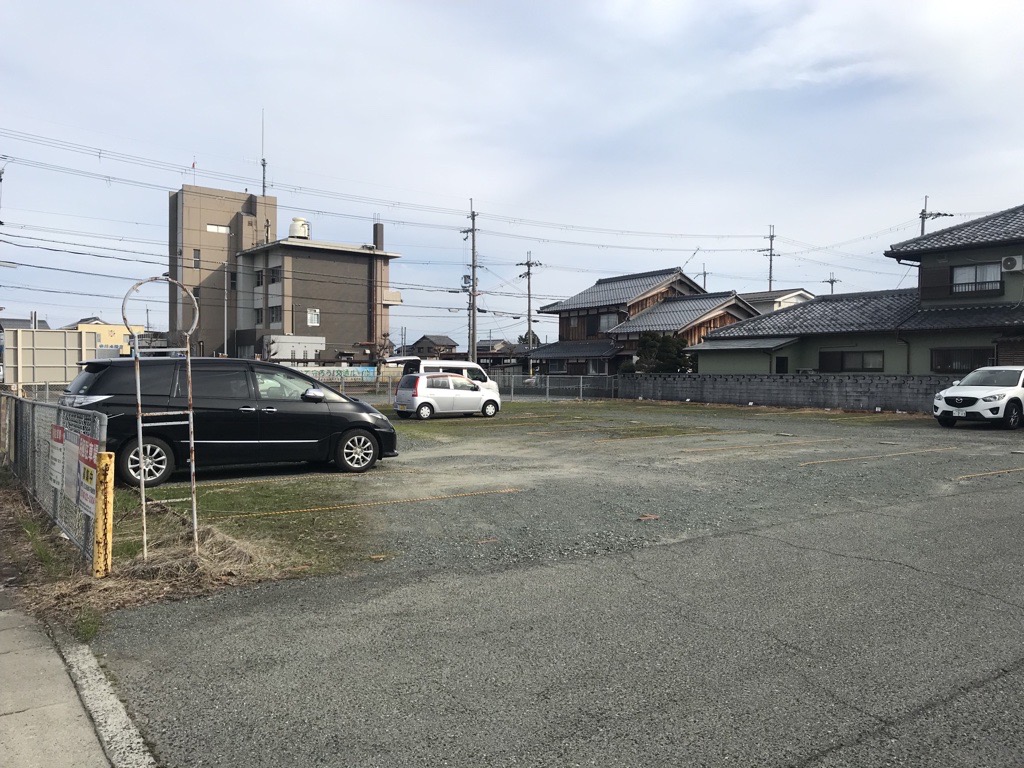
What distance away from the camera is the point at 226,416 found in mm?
9461

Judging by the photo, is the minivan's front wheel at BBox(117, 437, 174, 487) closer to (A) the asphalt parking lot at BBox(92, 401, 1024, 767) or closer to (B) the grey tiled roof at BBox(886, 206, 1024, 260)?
(A) the asphalt parking lot at BBox(92, 401, 1024, 767)

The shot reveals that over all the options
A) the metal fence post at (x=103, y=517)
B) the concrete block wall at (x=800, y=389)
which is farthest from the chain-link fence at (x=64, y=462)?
the concrete block wall at (x=800, y=389)

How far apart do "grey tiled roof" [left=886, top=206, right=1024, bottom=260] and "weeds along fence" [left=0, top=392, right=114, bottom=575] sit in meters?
31.6

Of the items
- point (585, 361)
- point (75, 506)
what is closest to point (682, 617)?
point (75, 506)

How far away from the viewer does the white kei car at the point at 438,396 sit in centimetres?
2327

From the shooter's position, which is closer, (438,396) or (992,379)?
(992,379)

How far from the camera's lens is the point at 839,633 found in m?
4.27

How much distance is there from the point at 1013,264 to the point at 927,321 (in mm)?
3530

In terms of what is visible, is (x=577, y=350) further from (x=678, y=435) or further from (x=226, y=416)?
(x=226, y=416)

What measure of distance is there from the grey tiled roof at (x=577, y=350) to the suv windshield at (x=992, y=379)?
2782 cm

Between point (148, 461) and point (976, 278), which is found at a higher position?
point (976, 278)

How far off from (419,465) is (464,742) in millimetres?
8626

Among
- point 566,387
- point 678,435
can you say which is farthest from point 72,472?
point 566,387

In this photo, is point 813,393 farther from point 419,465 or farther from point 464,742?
point 464,742
